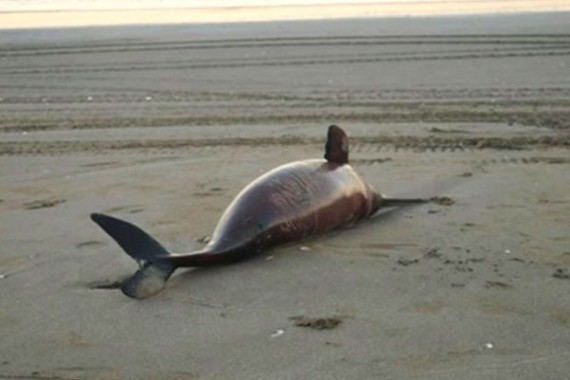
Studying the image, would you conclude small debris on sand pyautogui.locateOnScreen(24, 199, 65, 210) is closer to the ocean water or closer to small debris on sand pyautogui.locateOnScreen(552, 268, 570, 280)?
small debris on sand pyautogui.locateOnScreen(552, 268, 570, 280)

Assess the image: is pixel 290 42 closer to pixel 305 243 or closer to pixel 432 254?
pixel 305 243

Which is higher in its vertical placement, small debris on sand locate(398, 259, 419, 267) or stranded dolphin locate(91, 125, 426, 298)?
stranded dolphin locate(91, 125, 426, 298)

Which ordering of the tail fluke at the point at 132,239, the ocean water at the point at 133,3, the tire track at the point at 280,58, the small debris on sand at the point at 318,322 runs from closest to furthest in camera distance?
the small debris on sand at the point at 318,322, the tail fluke at the point at 132,239, the tire track at the point at 280,58, the ocean water at the point at 133,3

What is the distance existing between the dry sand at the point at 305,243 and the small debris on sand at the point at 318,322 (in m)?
0.01

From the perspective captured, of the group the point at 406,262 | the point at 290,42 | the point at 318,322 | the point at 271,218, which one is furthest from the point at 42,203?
the point at 290,42

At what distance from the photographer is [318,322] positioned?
4652 millimetres

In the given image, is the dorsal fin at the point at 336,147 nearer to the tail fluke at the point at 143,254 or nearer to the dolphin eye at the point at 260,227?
the dolphin eye at the point at 260,227

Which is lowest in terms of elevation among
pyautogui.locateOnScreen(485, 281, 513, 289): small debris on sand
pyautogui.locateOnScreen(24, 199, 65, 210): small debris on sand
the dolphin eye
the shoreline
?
the shoreline

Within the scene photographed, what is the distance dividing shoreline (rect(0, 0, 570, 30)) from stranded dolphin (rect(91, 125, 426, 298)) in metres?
18.4

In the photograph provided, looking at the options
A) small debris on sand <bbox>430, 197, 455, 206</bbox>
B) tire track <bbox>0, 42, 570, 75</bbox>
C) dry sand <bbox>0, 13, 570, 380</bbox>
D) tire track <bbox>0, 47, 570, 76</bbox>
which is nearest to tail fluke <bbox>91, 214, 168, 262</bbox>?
dry sand <bbox>0, 13, 570, 380</bbox>

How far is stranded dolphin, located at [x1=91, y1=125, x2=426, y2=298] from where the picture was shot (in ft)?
16.9

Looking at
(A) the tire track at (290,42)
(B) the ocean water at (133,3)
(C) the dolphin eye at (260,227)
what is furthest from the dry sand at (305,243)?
(B) the ocean water at (133,3)

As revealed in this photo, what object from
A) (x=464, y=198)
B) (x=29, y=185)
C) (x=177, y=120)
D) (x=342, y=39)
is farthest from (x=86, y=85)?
A: (x=464, y=198)

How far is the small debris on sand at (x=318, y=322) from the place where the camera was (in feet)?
15.1
